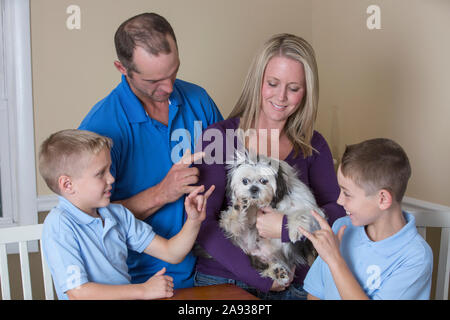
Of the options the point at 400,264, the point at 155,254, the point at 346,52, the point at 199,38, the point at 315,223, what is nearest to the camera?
the point at 400,264

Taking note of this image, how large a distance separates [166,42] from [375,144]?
27.5 inches

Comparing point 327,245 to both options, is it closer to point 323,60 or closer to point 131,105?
point 131,105

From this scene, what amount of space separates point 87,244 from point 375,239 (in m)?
0.79

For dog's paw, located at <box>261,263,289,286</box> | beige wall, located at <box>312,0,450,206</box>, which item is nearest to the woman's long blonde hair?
dog's paw, located at <box>261,263,289,286</box>

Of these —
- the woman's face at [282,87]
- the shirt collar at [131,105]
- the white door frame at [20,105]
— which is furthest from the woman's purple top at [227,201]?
the white door frame at [20,105]

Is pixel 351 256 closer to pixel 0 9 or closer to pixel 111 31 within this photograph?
pixel 111 31

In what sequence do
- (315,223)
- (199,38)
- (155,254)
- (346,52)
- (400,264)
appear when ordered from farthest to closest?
(199,38), (346,52), (155,254), (315,223), (400,264)

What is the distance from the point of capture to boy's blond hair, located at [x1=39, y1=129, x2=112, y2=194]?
51.9 inches

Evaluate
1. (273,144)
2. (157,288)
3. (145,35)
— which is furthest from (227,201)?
(145,35)

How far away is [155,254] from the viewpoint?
58.9 inches

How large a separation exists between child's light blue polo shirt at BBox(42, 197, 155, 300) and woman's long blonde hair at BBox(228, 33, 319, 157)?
0.48 metres

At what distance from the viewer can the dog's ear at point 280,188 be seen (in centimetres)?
139
